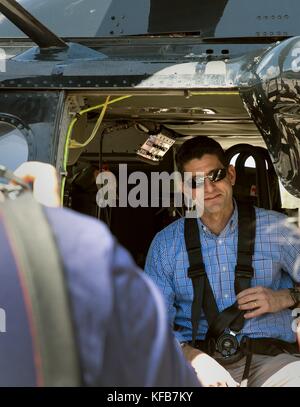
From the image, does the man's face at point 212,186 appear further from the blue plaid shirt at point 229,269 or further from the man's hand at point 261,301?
the man's hand at point 261,301

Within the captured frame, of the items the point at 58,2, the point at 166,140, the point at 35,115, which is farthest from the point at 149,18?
the point at 166,140

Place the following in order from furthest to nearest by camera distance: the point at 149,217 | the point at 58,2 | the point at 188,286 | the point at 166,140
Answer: the point at 149,217 → the point at 166,140 → the point at 58,2 → the point at 188,286

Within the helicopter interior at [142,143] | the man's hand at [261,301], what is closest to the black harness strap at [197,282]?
the man's hand at [261,301]

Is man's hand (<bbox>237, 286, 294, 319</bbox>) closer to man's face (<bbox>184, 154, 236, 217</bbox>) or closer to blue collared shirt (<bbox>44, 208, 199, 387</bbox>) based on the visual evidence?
man's face (<bbox>184, 154, 236, 217</bbox>)

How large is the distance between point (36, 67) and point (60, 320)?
2.27 meters

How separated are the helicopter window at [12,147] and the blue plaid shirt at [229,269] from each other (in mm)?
805

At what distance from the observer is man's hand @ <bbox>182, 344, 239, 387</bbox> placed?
2781mm

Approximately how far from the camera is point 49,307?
30.9 inches

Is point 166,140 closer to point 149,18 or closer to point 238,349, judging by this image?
point 149,18

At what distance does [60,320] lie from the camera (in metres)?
0.79

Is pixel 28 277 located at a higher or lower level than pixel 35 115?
lower

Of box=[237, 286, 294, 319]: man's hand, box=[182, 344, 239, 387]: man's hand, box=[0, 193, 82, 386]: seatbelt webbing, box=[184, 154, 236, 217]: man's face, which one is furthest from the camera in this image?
box=[184, 154, 236, 217]: man's face

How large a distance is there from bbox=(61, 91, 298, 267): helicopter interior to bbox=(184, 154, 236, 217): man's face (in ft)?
0.91

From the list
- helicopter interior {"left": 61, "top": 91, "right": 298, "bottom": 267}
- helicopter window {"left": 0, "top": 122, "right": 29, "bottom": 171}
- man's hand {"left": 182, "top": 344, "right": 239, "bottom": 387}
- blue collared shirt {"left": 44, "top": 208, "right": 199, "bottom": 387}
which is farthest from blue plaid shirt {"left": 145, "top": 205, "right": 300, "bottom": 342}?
blue collared shirt {"left": 44, "top": 208, "right": 199, "bottom": 387}
